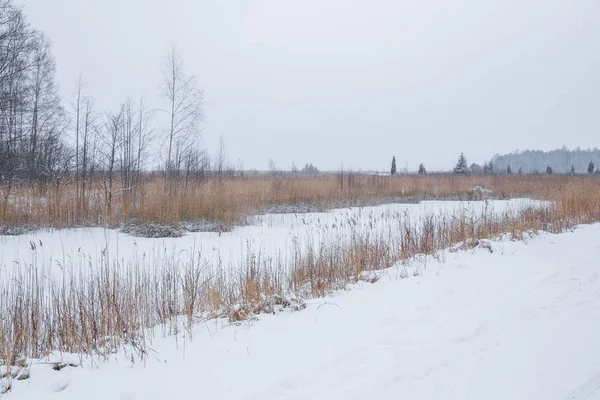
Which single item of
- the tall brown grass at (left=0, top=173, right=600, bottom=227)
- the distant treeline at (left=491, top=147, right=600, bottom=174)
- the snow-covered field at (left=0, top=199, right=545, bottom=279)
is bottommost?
the snow-covered field at (left=0, top=199, right=545, bottom=279)

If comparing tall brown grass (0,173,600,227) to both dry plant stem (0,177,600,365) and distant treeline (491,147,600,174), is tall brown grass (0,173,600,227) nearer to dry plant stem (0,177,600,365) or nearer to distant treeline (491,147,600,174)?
dry plant stem (0,177,600,365)

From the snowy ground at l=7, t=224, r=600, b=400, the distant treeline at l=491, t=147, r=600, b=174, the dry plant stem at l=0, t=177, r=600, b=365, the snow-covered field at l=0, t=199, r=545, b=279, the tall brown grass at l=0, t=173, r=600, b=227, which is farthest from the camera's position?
the distant treeline at l=491, t=147, r=600, b=174

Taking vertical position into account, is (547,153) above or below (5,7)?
above

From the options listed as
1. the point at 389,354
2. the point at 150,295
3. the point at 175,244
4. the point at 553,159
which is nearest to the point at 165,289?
the point at 150,295

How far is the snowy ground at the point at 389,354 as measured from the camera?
225 centimetres

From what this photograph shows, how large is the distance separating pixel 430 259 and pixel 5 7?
1801 centimetres

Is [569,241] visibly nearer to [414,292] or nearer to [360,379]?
[414,292]

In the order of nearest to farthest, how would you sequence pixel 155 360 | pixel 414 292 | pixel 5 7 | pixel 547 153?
1. pixel 155 360
2. pixel 414 292
3. pixel 5 7
4. pixel 547 153

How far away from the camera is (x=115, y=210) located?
10.2m

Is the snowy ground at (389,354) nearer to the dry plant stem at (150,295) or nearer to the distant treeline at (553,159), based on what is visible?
the dry plant stem at (150,295)

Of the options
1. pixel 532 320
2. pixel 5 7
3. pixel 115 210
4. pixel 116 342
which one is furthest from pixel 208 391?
pixel 5 7

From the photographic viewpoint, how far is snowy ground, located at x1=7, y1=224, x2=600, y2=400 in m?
2.25

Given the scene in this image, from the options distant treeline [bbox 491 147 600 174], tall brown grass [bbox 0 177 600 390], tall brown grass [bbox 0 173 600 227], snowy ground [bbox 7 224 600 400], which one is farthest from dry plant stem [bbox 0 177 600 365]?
distant treeline [bbox 491 147 600 174]

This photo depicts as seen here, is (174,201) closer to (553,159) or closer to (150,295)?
(150,295)
